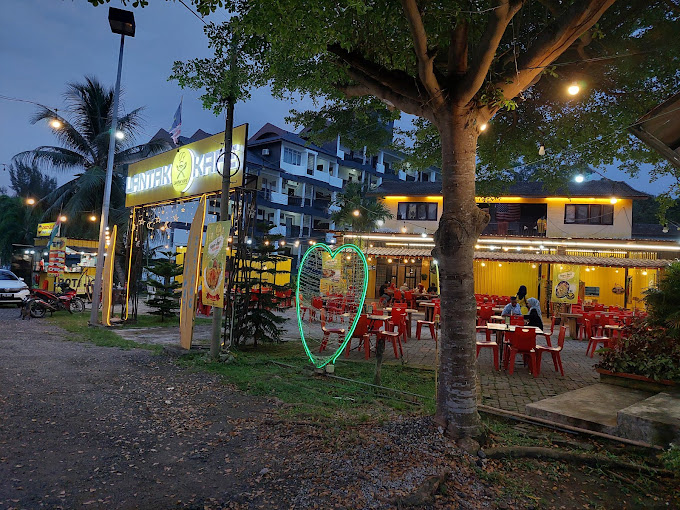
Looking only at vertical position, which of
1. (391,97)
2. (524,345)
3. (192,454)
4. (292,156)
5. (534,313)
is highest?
(292,156)

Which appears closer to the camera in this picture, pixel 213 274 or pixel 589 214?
pixel 213 274

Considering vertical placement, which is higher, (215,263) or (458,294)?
(215,263)

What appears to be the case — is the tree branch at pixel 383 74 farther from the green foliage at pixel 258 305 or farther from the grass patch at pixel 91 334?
the grass patch at pixel 91 334

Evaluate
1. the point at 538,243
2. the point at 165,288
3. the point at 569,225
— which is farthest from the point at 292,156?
the point at 165,288

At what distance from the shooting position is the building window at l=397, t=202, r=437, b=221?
26.3 metres

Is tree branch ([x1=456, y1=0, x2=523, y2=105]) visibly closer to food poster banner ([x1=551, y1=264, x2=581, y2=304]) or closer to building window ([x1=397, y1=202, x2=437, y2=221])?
food poster banner ([x1=551, y1=264, x2=581, y2=304])

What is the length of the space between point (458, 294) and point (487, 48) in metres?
2.58

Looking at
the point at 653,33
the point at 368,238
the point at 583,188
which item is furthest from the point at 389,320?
the point at 583,188

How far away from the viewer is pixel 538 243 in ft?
71.3

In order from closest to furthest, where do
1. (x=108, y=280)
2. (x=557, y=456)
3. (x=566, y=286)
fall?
(x=557, y=456), (x=108, y=280), (x=566, y=286)

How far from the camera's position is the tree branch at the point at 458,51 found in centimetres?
498

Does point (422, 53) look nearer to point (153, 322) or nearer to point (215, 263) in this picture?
point (215, 263)

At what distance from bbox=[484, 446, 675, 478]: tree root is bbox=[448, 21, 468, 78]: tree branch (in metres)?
4.08

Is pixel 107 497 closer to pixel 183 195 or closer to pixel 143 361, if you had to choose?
pixel 143 361
